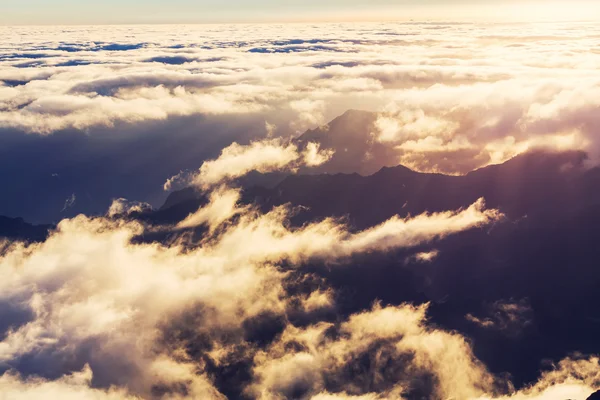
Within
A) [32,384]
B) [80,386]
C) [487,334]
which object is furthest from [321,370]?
[32,384]

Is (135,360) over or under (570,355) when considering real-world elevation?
under

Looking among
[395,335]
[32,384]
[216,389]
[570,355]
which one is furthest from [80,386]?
[570,355]

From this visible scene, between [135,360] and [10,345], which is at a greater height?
[10,345]

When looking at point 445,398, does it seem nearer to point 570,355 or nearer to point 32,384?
point 570,355

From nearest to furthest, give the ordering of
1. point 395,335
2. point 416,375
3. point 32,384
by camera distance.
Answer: point 32,384 < point 416,375 < point 395,335

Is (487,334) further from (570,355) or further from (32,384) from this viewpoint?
(32,384)

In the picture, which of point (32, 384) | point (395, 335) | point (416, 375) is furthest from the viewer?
point (395, 335)

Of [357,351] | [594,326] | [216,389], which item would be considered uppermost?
[594,326]

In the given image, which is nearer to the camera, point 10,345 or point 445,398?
point 445,398

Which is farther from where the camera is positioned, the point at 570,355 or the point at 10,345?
the point at 10,345
